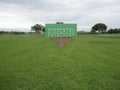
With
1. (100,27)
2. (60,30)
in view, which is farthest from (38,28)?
(60,30)

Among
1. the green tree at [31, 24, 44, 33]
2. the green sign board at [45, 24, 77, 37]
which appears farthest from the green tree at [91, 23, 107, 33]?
the green sign board at [45, 24, 77, 37]

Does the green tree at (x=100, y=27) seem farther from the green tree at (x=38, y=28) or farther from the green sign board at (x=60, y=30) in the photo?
the green sign board at (x=60, y=30)

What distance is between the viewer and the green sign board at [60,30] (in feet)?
206

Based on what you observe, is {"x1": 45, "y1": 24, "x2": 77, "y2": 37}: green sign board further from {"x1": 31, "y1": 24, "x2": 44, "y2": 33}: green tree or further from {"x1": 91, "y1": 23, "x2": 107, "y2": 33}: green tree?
{"x1": 31, "y1": 24, "x2": 44, "y2": 33}: green tree

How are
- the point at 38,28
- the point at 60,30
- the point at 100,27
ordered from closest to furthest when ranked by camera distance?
the point at 60,30 < the point at 100,27 < the point at 38,28

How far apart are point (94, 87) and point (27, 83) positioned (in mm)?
2372

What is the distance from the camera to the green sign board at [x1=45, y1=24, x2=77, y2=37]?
62.9m

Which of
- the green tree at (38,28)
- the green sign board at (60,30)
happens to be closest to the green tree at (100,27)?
the green tree at (38,28)

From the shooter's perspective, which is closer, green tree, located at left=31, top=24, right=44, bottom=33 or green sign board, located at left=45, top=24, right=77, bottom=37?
green sign board, located at left=45, top=24, right=77, bottom=37

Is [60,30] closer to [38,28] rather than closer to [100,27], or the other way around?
[100,27]

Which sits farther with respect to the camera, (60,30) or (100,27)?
(100,27)

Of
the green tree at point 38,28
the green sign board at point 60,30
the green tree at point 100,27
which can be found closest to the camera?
the green sign board at point 60,30

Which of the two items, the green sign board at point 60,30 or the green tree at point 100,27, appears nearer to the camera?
the green sign board at point 60,30

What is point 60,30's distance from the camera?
216 feet
